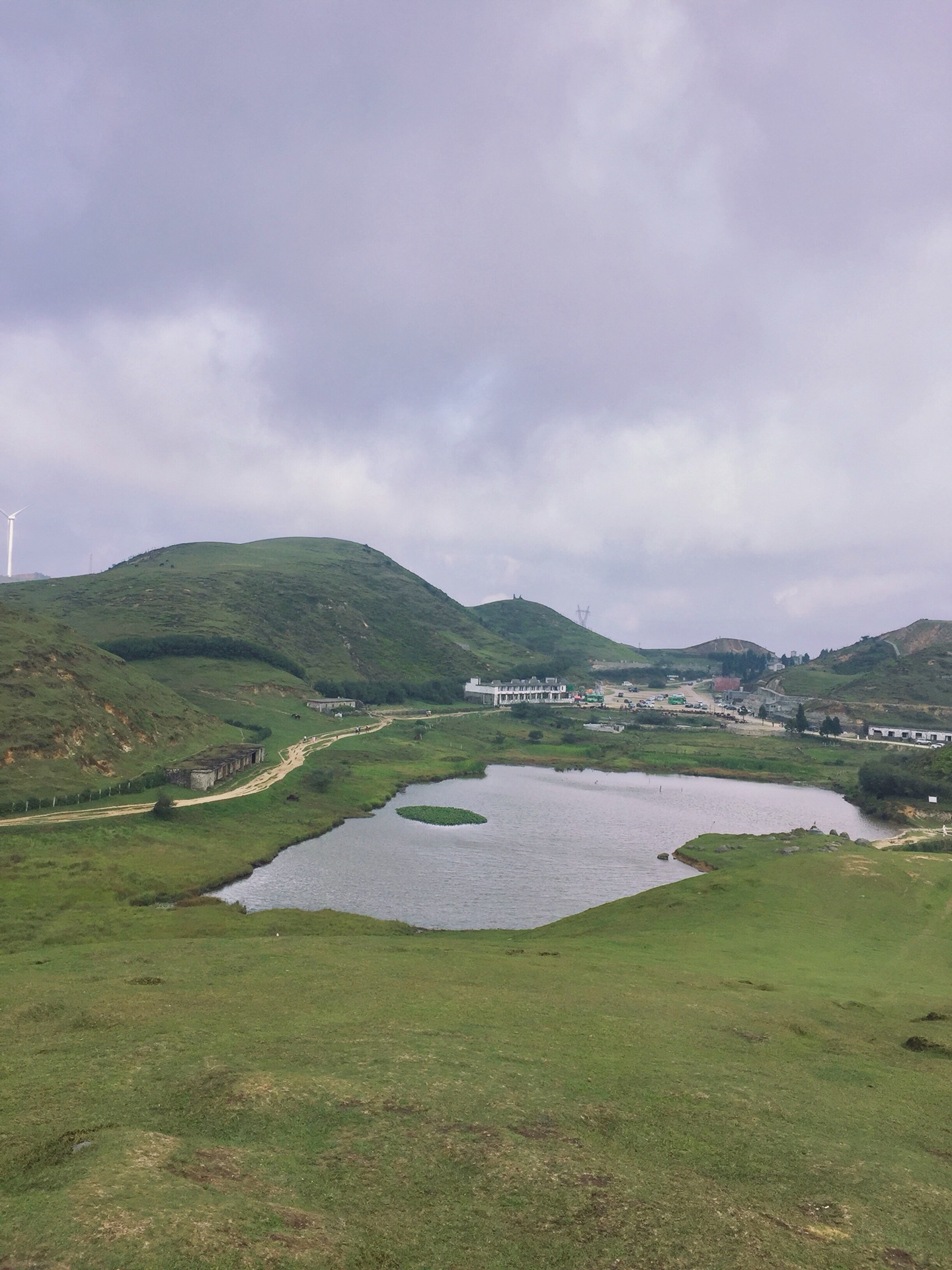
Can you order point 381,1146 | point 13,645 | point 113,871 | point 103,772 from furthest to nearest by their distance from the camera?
point 13,645
point 103,772
point 113,871
point 381,1146

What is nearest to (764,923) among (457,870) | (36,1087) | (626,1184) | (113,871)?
(457,870)

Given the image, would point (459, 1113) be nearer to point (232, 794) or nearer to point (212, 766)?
point (232, 794)

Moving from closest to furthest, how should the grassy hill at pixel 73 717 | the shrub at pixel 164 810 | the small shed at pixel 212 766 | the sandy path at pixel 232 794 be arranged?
the sandy path at pixel 232 794, the shrub at pixel 164 810, the grassy hill at pixel 73 717, the small shed at pixel 212 766

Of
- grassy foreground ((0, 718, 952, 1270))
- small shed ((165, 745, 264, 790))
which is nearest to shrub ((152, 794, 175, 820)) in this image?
small shed ((165, 745, 264, 790))

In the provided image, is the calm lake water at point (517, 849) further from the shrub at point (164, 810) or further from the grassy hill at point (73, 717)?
the grassy hill at point (73, 717)

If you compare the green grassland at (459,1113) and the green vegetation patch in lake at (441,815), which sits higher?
the green grassland at (459,1113)

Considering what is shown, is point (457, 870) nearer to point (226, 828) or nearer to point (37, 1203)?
point (226, 828)

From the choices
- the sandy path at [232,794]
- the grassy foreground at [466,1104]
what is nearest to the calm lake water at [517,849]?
the sandy path at [232,794]
